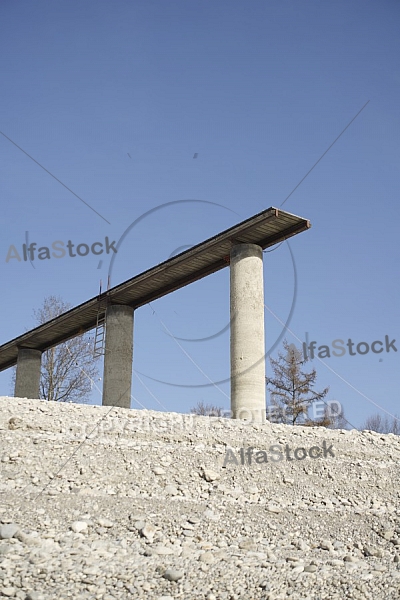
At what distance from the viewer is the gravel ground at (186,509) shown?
877 centimetres

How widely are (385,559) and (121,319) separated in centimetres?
1530

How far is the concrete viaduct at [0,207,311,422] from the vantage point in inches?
712

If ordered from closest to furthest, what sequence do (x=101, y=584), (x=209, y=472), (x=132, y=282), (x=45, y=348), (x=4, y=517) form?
(x=101, y=584), (x=4, y=517), (x=209, y=472), (x=132, y=282), (x=45, y=348)

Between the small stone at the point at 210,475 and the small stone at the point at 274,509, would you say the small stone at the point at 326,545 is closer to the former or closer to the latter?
the small stone at the point at 274,509

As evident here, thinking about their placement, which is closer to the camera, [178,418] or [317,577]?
[317,577]

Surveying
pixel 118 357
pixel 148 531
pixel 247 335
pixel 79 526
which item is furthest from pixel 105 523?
pixel 118 357

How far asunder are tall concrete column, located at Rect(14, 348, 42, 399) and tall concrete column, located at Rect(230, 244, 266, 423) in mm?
13226

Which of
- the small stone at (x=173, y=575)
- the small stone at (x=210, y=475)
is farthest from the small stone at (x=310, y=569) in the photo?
the small stone at (x=210, y=475)

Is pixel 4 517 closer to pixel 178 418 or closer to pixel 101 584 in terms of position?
pixel 101 584

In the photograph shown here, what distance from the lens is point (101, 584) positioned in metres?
8.41

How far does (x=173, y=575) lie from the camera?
874 centimetres

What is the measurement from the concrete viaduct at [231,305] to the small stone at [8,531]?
8.90 metres

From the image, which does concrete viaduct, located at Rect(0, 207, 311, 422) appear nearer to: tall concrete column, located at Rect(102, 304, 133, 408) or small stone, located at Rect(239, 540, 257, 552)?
Answer: tall concrete column, located at Rect(102, 304, 133, 408)

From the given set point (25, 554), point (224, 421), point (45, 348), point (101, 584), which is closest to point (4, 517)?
point (25, 554)
